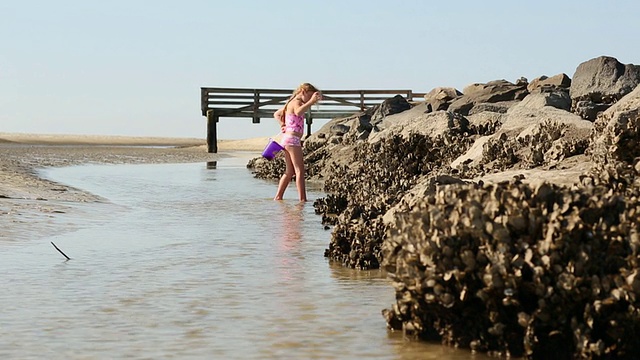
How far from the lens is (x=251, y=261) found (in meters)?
9.65

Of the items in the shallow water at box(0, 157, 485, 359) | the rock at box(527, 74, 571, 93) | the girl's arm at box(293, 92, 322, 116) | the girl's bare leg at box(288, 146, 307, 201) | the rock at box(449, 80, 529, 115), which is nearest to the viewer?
the shallow water at box(0, 157, 485, 359)

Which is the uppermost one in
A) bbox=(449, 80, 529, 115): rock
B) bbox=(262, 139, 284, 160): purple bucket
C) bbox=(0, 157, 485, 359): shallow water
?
bbox=(449, 80, 529, 115): rock

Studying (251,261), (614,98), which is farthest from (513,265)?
(614,98)

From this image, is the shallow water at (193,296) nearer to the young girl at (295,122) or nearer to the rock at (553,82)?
the young girl at (295,122)

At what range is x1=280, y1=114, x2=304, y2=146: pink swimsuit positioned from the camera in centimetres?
1664

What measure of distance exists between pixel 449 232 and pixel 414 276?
33 centimetres

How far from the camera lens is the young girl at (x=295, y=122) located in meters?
16.4

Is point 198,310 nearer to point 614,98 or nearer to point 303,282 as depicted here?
point 303,282

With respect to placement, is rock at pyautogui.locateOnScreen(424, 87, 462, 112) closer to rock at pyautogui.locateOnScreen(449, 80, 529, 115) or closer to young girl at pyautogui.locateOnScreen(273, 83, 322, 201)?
→ rock at pyautogui.locateOnScreen(449, 80, 529, 115)

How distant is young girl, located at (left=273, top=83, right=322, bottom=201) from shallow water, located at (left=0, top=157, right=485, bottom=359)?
3.17 m

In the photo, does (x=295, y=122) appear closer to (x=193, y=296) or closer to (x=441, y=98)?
(x=193, y=296)

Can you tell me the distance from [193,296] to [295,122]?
9.13m

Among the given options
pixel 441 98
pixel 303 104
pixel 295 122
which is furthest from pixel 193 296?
pixel 441 98

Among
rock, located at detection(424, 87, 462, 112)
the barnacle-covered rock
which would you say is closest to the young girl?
the barnacle-covered rock
